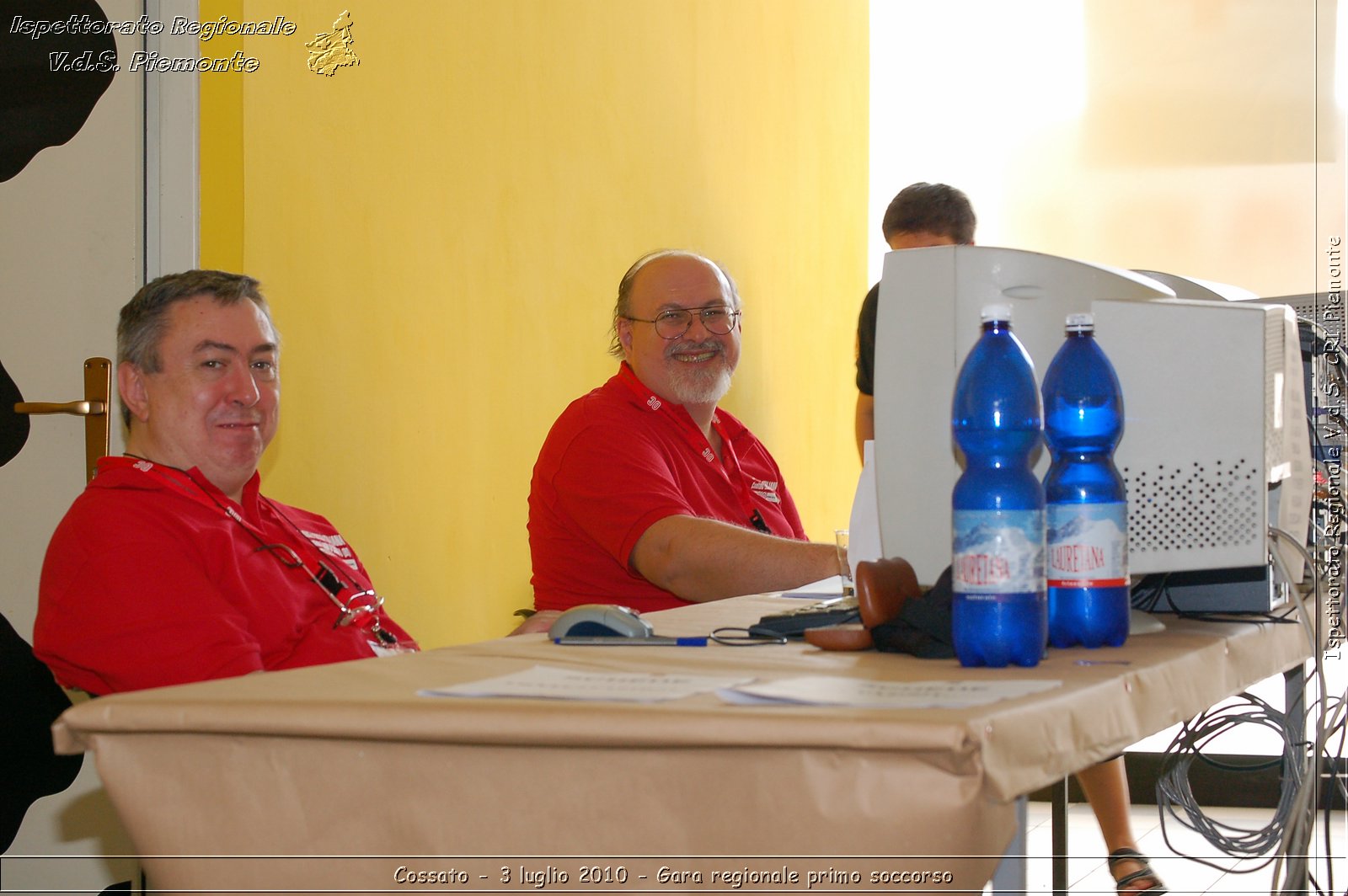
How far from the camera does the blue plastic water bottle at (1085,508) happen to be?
1242 millimetres

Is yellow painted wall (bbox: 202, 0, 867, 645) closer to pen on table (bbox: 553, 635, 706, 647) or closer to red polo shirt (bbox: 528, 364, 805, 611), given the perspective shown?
red polo shirt (bbox: 528, 364, 805, 611)

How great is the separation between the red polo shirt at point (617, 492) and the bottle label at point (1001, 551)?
129cm

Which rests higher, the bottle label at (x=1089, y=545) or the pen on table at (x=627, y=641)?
the bottle label at (x=1089, y=545)

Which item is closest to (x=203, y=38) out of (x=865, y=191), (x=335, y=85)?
(x=335, y=85)

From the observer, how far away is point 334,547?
2.10 m

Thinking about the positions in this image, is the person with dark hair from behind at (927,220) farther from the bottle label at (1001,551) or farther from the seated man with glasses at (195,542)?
the bottle label at (1001,551)

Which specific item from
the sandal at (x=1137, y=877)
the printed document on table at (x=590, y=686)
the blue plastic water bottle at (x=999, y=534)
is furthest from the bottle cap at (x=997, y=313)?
the sandal at (x=1137, y=877)

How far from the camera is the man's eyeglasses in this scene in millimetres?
2824

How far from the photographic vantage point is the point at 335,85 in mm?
2629

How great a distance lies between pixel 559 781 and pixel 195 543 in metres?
1.00

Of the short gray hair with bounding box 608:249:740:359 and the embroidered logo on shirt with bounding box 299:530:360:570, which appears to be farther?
the short gray hair with bounding box 608:249:740:359

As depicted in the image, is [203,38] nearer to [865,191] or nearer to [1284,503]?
[1284,503]

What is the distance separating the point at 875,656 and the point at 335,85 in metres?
1.93

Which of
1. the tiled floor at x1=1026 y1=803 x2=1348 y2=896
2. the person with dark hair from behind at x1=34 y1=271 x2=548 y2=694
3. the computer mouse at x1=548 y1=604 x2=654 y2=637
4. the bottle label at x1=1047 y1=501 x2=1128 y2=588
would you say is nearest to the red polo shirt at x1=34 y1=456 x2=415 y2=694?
the person with dark hair from behind at x1=34 y1=271 x2=548 y2=694
